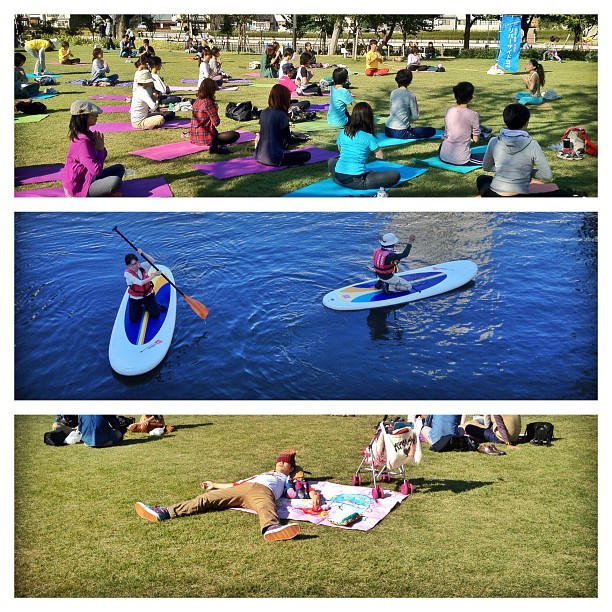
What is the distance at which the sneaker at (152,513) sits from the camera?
658 cm

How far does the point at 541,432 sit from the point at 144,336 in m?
3.64

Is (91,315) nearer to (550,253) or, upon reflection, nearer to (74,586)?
(74,586)

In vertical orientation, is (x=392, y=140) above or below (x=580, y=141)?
above

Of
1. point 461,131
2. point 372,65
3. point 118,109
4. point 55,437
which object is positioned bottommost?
point 55,437

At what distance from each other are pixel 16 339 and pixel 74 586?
2006 millimetres

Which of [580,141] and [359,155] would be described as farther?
[580,141]

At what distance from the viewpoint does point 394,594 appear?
600 centimetres

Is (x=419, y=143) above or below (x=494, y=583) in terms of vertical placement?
above

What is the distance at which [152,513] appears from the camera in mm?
6570

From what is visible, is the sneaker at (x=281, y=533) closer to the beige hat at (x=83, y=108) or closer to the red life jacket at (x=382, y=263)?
the red life jacket at (x=382, y=263)

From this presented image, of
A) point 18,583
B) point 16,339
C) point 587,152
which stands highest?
point 587,152

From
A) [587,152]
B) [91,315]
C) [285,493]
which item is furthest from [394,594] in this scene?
[587,152]

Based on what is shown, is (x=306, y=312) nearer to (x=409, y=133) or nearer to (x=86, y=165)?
(x=86, y=165)

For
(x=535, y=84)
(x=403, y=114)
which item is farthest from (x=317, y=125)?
(x=535, y=84)
